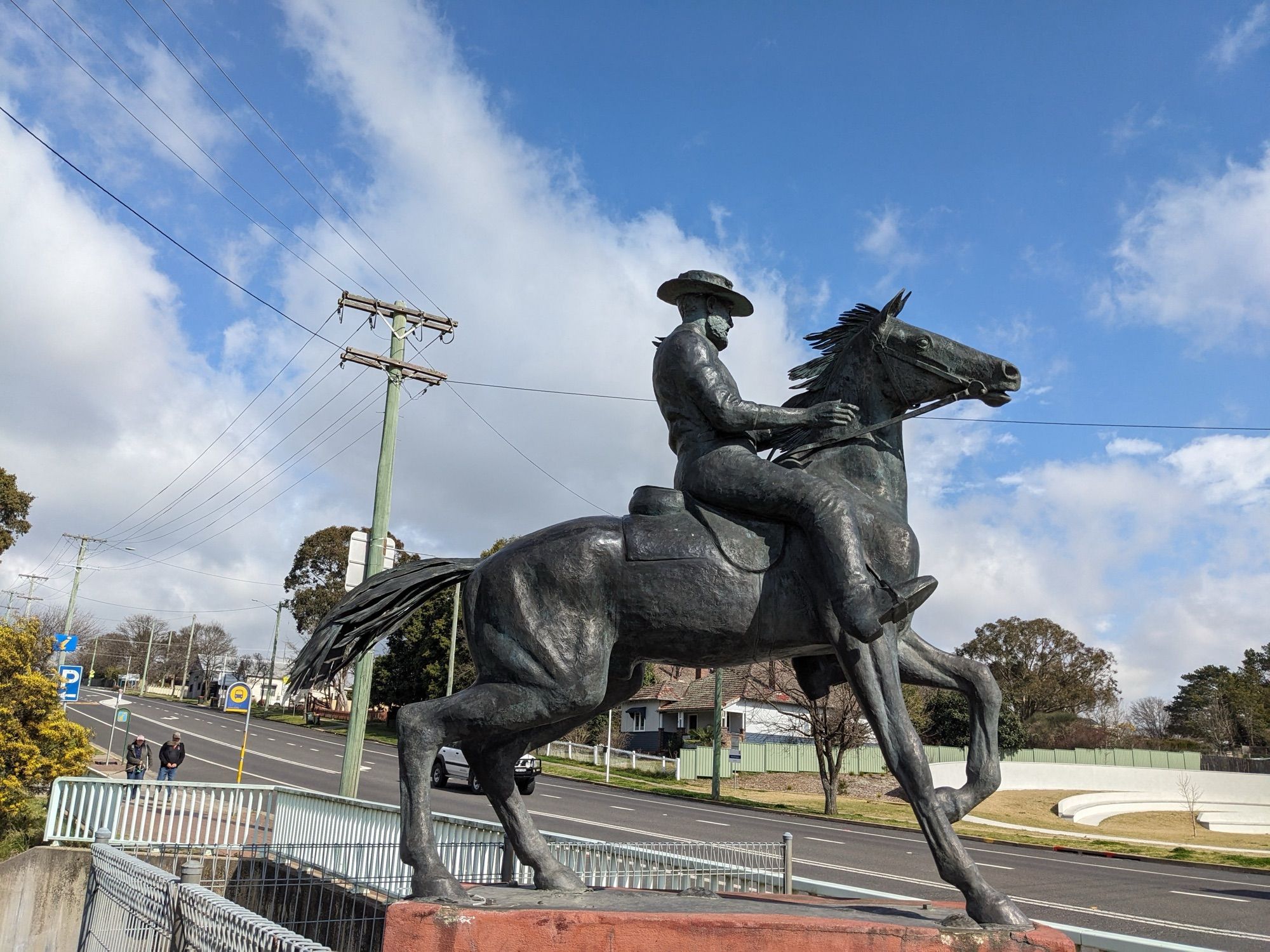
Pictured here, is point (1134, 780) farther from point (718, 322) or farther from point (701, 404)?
point (701, 404)

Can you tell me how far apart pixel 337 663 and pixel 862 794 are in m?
38.2

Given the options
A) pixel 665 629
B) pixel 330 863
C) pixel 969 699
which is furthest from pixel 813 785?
pixel 665 629

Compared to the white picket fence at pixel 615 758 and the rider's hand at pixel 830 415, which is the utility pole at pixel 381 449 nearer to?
the rider's hand at pixel 830 415

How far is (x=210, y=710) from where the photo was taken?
61.5 metres

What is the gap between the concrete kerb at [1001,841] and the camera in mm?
19328

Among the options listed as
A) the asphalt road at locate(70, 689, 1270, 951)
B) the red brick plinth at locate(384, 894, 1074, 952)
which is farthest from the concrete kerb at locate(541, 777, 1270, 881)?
the red brick plinth at locate(384, 894, 1074, 952)

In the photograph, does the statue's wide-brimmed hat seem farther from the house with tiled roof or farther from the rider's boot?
the house with tiled roof

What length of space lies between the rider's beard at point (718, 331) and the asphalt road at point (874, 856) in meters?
8.73

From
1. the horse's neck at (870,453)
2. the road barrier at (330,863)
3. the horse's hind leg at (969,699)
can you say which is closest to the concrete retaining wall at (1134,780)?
the road barrier at (330,863)

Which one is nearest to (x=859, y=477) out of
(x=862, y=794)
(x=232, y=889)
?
(x=232, y=889)

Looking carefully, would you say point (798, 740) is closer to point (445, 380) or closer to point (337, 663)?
point (445, 380)

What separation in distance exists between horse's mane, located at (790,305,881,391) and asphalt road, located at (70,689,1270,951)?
833 centimetres

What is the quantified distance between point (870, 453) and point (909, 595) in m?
0.94

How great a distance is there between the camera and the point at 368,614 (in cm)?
490
